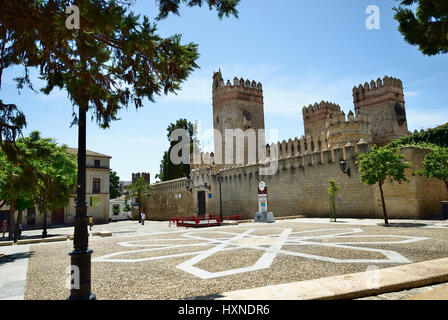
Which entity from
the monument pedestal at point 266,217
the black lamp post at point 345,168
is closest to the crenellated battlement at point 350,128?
the black lamp post at point 345,168

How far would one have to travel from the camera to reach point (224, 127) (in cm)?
4019

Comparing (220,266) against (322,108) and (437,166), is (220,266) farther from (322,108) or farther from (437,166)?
(322,108)

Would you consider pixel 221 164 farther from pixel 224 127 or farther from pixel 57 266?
pixel 57 266

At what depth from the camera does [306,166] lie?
21.6m

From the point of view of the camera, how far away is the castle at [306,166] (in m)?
16.9

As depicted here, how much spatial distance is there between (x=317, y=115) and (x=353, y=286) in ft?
134

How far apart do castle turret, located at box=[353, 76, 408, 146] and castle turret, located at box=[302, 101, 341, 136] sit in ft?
17.7

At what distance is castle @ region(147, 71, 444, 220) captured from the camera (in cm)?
1692

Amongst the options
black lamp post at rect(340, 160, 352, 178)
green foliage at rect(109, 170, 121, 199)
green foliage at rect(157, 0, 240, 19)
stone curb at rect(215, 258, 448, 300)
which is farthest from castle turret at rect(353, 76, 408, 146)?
green foliage at rect(109, 170, 121, 199)

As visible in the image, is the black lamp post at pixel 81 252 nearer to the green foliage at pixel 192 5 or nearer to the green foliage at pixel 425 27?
the green foliage at pixel 192 5

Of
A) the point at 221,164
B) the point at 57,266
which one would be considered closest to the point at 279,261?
the point at 57,266

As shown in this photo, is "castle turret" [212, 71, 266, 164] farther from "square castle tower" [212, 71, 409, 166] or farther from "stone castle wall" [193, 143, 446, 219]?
"stone castle wall" [193, 143, 446, 219]

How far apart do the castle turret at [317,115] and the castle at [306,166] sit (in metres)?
0.15
